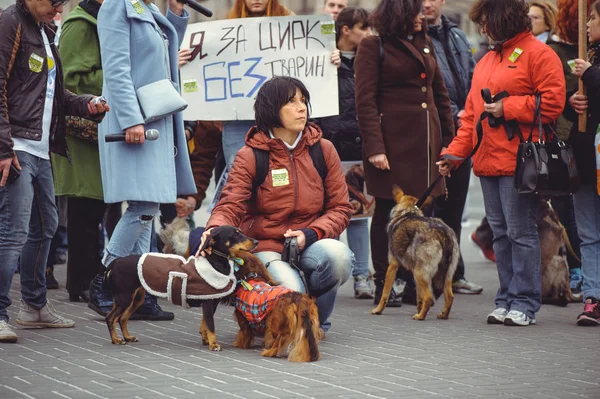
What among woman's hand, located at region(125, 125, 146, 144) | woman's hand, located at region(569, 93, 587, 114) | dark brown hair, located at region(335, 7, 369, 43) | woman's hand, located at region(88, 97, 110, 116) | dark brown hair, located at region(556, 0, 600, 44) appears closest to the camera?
woman's hand, located at region(88, 97, 110, 116)

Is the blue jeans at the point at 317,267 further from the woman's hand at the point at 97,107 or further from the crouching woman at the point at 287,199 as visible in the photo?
the woman's hand at the point at 97,107

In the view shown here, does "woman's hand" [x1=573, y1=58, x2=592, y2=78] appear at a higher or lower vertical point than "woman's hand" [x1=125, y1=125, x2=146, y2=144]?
higher

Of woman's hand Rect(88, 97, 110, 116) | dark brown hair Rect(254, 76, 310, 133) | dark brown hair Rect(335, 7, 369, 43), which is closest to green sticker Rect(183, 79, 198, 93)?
dark brown hair Rect(335, 7, 369, 43)

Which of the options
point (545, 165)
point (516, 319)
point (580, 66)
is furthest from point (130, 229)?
point (580, 66)

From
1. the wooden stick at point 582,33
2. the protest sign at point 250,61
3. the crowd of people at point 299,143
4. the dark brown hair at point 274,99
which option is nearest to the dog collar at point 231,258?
the crowd of people at point 299,143

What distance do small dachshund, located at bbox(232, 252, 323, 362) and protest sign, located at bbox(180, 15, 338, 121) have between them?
2.70 m

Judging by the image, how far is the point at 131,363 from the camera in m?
6.05

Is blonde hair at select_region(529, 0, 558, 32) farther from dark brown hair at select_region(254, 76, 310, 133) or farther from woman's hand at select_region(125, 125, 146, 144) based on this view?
woman's hand at select_region(125, 125, 146, 144)

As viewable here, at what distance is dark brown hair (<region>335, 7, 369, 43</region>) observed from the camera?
957 cm

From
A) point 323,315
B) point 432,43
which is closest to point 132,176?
point 323,315

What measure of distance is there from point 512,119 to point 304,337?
2.31 meters

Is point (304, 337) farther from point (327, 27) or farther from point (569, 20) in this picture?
point (327, 27)

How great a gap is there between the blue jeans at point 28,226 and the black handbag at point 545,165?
3.00 meters

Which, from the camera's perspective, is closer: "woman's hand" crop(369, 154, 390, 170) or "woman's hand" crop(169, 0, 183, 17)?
"woman's hand" crop(169, 0, 183, 17)
